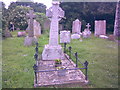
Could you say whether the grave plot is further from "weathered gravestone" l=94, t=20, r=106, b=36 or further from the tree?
the tree

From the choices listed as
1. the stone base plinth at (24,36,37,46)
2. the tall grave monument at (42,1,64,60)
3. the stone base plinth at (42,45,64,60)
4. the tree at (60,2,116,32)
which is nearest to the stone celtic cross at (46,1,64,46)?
the tall grave monument at (42,1,64,60)

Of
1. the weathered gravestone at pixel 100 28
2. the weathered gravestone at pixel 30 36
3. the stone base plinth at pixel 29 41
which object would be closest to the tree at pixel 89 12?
the weathered gravestone at pixel 100 28

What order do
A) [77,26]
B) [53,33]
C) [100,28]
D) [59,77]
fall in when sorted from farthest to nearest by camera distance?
[77,26] → [100,28] → [53,33] → [59,77]

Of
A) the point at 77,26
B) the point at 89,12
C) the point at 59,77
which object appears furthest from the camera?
the point at 89,12

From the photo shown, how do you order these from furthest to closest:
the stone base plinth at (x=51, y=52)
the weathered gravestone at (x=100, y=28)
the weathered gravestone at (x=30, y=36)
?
the weathered gravestone at (x=100, y=28) < the weathered gravestone at (x=30, y=36) < the stone base plinth at (x=51, y=52)

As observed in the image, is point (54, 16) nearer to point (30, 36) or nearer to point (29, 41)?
point (29, 41)

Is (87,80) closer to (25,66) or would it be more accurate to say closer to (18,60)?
(25,66)

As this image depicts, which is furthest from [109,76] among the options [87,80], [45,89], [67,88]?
[45,89]

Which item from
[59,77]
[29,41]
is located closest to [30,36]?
[29,41]

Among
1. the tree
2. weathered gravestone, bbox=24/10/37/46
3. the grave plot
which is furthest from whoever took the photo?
the tree

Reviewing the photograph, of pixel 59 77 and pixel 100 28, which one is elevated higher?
pixel 100 28

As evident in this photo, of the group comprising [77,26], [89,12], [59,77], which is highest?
[89,12]

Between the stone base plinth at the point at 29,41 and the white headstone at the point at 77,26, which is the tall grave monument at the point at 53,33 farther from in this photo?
the white headstone at the point at 77,26

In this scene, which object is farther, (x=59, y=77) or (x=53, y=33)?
(x=53, y=33)
